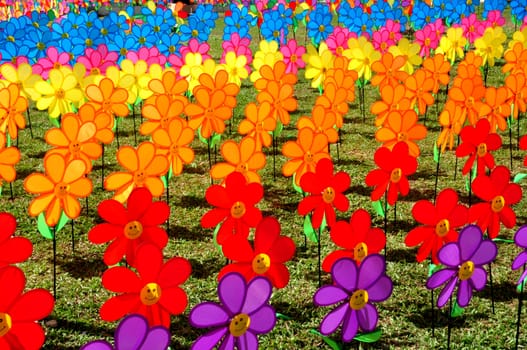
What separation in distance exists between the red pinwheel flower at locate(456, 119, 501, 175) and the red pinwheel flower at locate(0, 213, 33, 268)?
86.1 inches

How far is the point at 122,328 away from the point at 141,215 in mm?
861

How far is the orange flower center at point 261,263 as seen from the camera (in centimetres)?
227

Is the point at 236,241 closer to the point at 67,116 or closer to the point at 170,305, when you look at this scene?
the point at 170,305

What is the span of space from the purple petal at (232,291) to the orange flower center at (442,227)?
0.98 m

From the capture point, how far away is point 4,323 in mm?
1809

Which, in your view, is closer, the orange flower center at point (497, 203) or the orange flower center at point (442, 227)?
the orange flower center at point (442, 227)

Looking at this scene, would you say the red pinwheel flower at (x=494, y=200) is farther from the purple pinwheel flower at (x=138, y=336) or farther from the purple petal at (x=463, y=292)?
the purple pinwheel flower at (x=138, y=336)

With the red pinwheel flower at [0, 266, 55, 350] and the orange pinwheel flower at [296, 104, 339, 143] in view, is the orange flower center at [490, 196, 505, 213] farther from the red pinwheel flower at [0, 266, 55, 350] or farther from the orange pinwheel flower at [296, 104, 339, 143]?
the red pinwheel flower at [0, 266, 55, 350]

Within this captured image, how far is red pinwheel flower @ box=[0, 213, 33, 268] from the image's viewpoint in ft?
6.51

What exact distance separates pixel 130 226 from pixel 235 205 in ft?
1.48

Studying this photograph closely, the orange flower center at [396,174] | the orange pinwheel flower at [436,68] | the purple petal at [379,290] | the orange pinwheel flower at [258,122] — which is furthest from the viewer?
the orange pinwheel flower at [436,68]

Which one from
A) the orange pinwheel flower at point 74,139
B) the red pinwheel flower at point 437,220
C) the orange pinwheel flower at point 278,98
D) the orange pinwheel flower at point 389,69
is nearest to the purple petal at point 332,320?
the red pinwheel flower at point 437,220

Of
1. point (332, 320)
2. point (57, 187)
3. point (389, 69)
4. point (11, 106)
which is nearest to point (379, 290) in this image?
point (332, 320)

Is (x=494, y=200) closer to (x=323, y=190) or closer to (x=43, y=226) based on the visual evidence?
(x=323, y=190)
